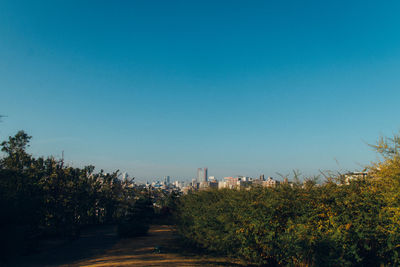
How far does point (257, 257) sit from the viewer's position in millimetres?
9867

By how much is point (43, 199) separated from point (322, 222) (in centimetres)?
1794

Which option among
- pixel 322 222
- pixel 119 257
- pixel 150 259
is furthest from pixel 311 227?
pixel 119 257

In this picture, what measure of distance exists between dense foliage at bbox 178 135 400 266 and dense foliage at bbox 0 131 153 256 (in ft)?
35.8

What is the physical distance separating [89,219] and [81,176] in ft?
17.7

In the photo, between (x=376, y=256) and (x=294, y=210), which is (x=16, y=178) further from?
(x=376, y=256)

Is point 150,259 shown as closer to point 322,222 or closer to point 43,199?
point 322,222

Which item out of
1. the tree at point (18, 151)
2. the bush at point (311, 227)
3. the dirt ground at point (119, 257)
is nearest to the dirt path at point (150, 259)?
the dirt ground at point (119, 257)

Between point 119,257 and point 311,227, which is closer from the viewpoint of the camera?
point 311,227

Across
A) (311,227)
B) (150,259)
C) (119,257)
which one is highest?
(311,227)

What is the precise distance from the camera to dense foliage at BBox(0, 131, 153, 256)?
506 inches

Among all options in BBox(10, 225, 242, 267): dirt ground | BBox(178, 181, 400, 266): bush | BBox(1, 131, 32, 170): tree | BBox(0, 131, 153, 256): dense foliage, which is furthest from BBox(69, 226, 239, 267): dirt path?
BBox(1, 131, 32, 170): tree

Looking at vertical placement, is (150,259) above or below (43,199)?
below

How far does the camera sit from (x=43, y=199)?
675 inches

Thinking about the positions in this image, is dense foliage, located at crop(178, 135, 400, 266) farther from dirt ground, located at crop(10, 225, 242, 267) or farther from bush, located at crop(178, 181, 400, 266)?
dirt ground, located at crop(10, 225, 242, 267)
